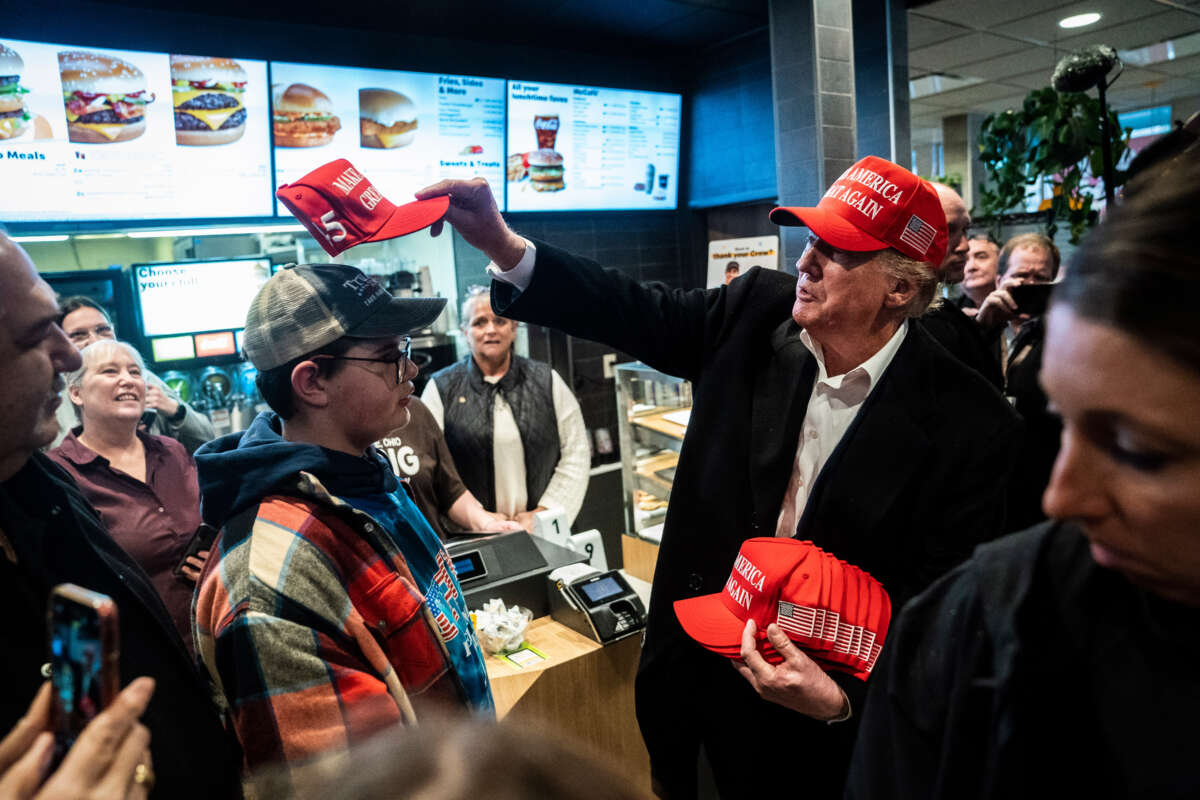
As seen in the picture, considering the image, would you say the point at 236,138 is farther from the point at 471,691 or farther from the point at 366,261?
the point at 471,691

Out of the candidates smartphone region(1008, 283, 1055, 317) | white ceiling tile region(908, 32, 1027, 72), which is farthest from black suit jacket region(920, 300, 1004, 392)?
white ceiling tile region(908, 32, 1027, 72)

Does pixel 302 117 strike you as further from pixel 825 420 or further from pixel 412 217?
pixel 825 420

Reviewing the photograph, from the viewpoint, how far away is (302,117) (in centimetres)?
436

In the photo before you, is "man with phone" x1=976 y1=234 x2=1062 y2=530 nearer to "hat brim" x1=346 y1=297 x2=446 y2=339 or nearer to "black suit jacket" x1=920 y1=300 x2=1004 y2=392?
"black suit jacket" x1=920 y1=300 x2=1004 y2=392

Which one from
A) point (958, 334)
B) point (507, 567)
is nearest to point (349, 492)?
point (507, 567)

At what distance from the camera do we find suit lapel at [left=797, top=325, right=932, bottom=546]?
5.08 ft

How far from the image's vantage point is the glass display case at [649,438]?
3.69 metres

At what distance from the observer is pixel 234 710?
1.23m

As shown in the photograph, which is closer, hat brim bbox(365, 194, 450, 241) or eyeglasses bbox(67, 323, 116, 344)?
hat brim bbox(365, 194, 450, 241)

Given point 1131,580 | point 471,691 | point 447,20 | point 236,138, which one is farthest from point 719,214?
point 1131,580

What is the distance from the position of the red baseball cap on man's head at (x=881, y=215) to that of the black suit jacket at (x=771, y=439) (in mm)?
205

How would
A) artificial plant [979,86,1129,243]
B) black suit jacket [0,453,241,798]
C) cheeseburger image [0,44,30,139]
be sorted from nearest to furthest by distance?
black suit jacket [0,453,241,798], cheeseburger image [0,44,30,139], artificial plant [979,86,1129,243]

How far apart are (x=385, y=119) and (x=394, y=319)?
11.5 feet

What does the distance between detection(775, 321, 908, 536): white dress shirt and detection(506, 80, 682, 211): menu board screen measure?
3.89 meters
